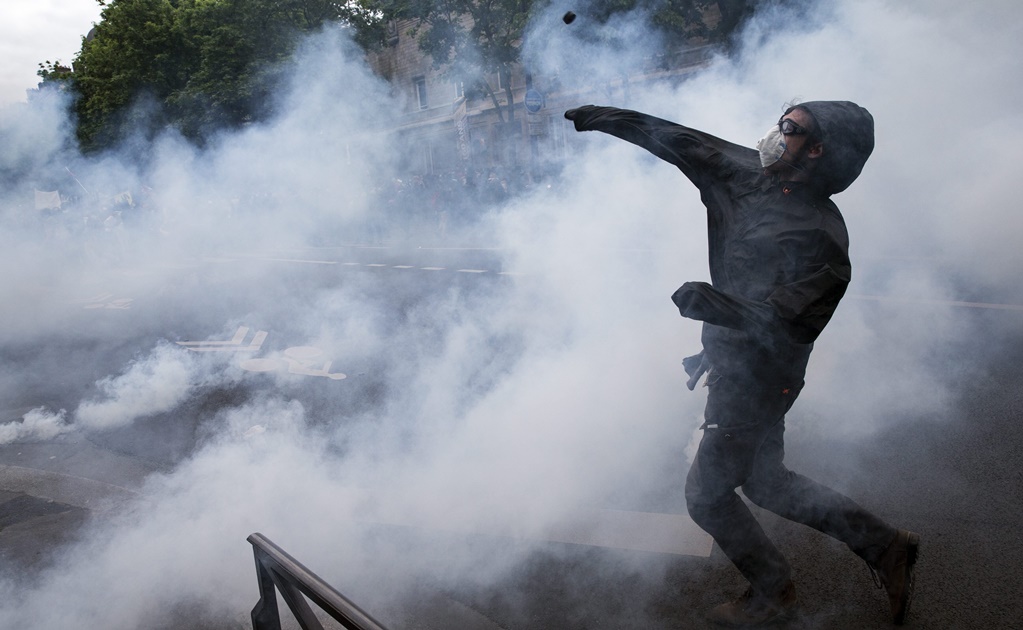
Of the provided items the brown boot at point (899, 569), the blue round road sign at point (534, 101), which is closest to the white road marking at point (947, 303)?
the blue round road sign at point (534, 101)

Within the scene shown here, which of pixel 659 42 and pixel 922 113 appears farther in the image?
pixel 659 42

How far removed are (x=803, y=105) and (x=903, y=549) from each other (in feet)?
4.58

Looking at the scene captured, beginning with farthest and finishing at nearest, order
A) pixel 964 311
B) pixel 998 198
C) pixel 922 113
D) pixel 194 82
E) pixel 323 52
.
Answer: pixel 194 82, pixel 323 52, pixel 998 198, pixel 922 113, pixel 964 311

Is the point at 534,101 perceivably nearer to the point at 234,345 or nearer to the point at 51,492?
the point at 234,345

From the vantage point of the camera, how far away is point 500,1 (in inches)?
318

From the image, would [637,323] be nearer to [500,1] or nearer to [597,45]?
[597,45]

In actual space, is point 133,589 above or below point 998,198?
below

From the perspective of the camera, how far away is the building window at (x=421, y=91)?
1373cm

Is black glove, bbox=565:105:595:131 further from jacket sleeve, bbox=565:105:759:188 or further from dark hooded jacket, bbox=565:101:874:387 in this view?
dark hooded jacket, bbox=565:101:874:387

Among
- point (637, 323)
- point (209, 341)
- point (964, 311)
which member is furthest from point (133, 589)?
point (964, 311)

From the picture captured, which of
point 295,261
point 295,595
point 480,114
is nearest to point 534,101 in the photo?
point 295,595

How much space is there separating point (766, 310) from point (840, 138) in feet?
1.70

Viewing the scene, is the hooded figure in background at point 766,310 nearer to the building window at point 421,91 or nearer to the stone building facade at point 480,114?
the stone building facade at point 480,114

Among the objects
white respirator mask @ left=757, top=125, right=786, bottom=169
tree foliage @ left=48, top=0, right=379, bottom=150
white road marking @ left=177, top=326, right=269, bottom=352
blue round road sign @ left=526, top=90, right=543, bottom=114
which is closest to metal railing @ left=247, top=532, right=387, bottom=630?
white respirator mask @ left=757, top=125, right=786, bottom=169
